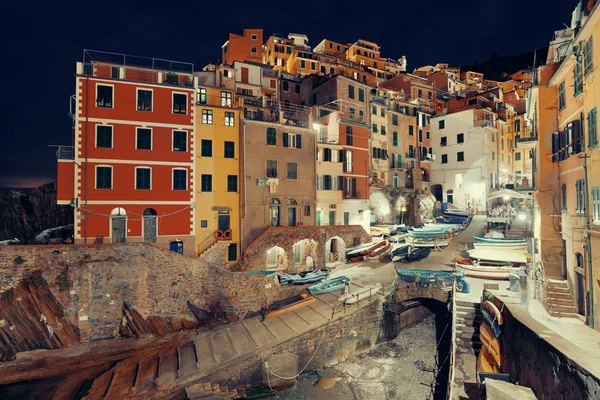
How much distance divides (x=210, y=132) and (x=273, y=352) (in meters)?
19.0

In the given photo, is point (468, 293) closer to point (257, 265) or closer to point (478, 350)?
point (478, 350)

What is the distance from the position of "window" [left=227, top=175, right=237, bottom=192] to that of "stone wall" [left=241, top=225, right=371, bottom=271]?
16.5 ft

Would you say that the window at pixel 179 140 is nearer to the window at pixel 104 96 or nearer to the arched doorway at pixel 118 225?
the window at pixel 104 96

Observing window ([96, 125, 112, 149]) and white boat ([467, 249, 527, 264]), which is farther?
window ([96, 125, 112, 149])

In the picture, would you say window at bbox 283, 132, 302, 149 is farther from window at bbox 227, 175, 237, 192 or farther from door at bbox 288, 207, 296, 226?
door at bbox 288, 207, 296, 226

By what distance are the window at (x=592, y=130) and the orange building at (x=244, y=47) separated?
63.3m

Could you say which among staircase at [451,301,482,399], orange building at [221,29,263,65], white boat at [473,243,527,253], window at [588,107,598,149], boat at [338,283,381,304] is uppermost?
orange building at [221,29,263,65]

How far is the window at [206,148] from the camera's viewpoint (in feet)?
88.6

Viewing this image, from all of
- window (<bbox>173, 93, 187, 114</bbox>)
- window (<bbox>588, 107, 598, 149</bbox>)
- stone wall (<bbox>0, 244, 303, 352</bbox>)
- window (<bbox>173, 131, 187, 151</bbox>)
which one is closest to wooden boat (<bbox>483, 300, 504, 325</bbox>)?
window (<bbox>588, 107, 598, 149</bbox>)

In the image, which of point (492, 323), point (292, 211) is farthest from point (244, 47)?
point (492, 323)

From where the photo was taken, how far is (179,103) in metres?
26.1

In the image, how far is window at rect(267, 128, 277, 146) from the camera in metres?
29.5

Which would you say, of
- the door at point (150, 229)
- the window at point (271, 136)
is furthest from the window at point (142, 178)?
the window at point (271, 136)

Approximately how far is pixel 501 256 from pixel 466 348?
9.69m
